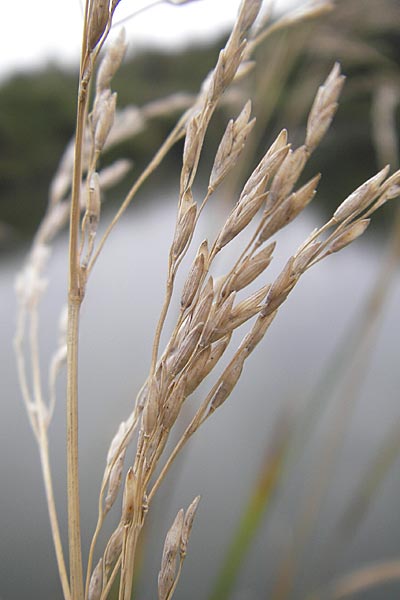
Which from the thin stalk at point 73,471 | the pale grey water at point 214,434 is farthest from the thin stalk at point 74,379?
the pale grey water at point 214,434

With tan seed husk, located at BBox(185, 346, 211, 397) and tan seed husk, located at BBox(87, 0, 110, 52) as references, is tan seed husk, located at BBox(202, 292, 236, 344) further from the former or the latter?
tan seed husk, located at BBox(87, 0, 110, 52)

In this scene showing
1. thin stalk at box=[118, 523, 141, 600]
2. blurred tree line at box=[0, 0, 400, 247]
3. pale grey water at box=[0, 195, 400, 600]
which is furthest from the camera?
blurred tree line at box=[0, 0, 400, 247]

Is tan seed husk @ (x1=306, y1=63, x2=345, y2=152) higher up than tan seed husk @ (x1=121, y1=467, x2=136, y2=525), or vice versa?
tan seed husk @ (x1=306, y1=63, x2=345, y2=152)

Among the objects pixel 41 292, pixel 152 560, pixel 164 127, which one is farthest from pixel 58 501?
pixel 164 127

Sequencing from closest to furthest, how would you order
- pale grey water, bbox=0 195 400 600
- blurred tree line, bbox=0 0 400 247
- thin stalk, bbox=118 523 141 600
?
thin stalk, bbox=118 523 141 600, pale grey water, bbox=0 195 400 600, blurred tree line, bbox=0 0 400 247

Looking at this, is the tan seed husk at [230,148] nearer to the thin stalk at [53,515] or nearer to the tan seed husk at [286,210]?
the tan seed husk at [286,210]

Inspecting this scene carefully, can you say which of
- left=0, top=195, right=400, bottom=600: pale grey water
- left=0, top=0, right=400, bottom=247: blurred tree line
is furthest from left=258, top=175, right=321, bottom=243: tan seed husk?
left=0, top=0, right=400, bottom=247: blurred tree line

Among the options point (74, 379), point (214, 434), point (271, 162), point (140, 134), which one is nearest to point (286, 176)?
point (271, 162)

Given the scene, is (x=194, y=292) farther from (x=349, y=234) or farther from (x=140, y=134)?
(x=140, y=134)
